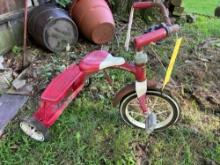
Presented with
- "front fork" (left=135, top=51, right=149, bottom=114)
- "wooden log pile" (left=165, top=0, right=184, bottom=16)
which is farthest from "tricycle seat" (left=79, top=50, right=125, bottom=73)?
"wooden log pile" (left=165, top=0, right=184, bottom=16)

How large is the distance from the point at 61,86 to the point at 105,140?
525mm

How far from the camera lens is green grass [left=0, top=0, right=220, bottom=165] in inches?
92.5

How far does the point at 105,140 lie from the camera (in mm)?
2477

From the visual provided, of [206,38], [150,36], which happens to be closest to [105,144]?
[150,36]

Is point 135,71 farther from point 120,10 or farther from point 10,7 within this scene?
point 120,10

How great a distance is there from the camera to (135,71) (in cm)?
229

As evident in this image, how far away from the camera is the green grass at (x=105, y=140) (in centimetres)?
235

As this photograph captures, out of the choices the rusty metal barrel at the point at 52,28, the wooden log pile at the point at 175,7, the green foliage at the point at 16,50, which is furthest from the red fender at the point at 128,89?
the wooden log pile at the point at 175,7

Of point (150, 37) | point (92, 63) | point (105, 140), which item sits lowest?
point (105, 140)

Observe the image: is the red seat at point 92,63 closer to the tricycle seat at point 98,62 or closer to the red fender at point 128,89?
the tricycle seat at point 98,62

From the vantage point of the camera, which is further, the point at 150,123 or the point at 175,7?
the point at 175,7

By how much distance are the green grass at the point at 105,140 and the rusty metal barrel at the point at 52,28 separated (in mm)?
840

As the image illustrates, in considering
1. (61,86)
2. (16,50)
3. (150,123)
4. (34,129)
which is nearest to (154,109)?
(150,123)

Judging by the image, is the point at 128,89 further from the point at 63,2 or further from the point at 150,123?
the point at 63,2
